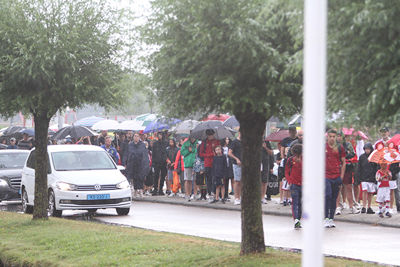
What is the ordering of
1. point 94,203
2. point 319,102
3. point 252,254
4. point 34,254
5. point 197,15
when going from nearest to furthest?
1. point 319,102
2. point 197,15
3. point 252,254
4. point 34,254
5. point 94,203

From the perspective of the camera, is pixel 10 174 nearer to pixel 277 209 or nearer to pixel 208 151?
pixel 208 151

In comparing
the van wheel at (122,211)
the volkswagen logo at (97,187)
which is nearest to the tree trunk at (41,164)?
the volkswagen logo at (97,187)

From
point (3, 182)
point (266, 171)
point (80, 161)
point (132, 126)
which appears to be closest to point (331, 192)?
point (266, 171)

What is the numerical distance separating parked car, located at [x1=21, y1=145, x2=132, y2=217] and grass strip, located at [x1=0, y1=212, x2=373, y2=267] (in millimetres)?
3895

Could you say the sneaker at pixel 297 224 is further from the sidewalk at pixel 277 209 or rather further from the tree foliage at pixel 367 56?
the tree foliage at pixel 367 56

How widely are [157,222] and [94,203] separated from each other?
78.5 inches

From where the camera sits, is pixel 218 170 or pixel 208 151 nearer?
pixel 218 170

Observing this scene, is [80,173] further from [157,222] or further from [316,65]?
[316,65]

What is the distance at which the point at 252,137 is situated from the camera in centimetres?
1072

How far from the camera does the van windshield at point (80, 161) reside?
21016mm

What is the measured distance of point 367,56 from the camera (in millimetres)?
7102

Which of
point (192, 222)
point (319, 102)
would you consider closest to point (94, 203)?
point (192, 222)

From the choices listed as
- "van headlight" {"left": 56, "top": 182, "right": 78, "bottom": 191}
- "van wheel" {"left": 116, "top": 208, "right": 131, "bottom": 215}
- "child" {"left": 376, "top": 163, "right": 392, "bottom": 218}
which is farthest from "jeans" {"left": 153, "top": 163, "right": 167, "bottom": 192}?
"child" {"left": 376, "top": 163, "right": 392, "bottom": 218}

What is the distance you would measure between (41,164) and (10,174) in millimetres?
8077
